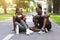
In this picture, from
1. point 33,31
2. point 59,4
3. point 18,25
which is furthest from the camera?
point 59,4

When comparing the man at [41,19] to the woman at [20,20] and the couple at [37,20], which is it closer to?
the couple at [37,20]

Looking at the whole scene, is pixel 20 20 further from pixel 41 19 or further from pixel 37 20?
pixel 41 19

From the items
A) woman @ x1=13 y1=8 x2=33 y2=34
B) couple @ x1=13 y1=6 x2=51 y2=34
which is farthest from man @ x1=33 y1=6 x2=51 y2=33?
woman @ x1=13 y1=8 x2=33 y2=34

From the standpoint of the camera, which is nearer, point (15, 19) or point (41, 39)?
point (41, 39)

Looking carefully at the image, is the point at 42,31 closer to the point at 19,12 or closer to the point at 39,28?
the point at 39,28

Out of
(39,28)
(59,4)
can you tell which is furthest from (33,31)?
(59,4)

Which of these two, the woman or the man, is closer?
the woman

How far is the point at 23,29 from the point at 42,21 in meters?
1.32

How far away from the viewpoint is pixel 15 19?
13.7 metres

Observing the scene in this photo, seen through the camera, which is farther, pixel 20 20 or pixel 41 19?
pixel 41 19

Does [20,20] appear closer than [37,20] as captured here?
Yes

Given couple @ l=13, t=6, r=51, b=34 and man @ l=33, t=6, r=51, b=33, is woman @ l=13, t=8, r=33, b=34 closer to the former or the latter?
couple @ l=13, t=6, r=51, b=34

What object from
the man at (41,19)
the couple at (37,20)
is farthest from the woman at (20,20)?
the man at (41,19)

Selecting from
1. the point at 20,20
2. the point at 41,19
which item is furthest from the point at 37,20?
the point at 20,20
